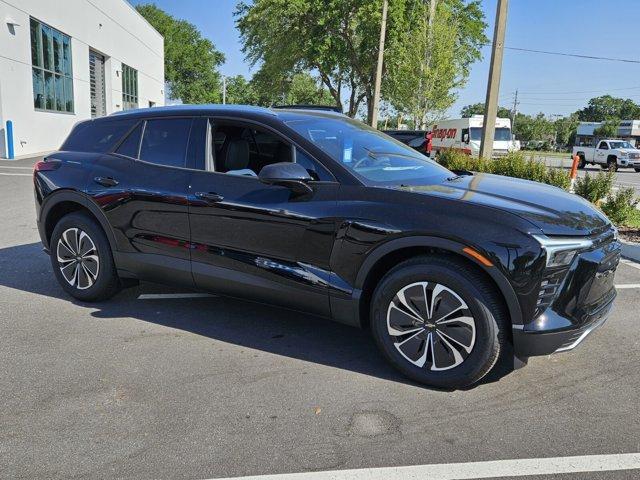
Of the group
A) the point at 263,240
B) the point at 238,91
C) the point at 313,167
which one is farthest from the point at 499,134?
the point at 238,91

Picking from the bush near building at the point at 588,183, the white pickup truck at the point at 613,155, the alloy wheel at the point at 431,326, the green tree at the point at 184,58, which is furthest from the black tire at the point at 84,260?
the green tree at the point at 184,58

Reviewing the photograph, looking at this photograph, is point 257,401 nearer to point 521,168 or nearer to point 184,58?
point 521,168

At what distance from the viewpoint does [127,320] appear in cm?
455

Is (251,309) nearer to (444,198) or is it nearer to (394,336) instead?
(394,336)

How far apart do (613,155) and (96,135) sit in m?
31.7

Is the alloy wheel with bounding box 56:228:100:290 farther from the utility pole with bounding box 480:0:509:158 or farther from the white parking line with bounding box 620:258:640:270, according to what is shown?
the utility pole with bounding box 480:0:509:158

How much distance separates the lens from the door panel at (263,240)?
364 cm

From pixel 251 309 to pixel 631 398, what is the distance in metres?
2.92

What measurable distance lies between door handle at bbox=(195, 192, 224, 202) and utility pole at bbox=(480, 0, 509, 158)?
10358 mm

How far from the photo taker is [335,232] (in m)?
3.56

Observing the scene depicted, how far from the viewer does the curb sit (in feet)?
24.1

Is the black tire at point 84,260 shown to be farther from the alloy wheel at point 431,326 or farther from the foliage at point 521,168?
the foliage at point 521,168

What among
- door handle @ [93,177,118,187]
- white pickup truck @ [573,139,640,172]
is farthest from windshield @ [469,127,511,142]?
door handle @ [93,177,118,187]

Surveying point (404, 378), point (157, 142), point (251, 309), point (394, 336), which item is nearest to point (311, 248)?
point (394, 336)
